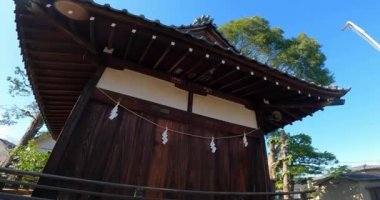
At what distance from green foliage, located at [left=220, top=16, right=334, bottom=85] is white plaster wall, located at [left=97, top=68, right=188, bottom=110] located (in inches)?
512

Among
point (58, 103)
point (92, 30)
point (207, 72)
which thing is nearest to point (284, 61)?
point (207, 72)

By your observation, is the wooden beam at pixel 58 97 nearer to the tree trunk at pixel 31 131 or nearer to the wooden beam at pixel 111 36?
the wooden beam at pixel 111 36

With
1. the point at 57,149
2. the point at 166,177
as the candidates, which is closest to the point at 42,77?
the point at 57,149

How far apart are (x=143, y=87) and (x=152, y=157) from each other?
1.46 meters

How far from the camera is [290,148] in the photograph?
1756 centimetres

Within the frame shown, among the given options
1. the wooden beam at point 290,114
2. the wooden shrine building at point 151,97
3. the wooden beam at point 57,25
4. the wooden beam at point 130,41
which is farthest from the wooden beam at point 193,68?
the wooden beam at point 290,114

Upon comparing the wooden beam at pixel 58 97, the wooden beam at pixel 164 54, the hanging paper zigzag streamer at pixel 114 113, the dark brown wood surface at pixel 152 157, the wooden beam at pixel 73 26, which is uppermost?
the wooden beam at pixel 58 97

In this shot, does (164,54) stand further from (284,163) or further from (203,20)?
(284,163)

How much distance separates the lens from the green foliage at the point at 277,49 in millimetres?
17703

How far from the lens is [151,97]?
521 centimetres

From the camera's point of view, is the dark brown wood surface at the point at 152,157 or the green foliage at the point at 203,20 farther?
the green foliage at the point at 203,20

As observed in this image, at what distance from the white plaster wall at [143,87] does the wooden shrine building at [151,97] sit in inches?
0.8

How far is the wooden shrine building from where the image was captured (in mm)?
4121

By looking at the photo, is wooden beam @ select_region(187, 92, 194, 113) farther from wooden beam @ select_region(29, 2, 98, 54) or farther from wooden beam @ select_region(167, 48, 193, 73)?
wooden beam @ select_region(29, 2, 98, 54)
